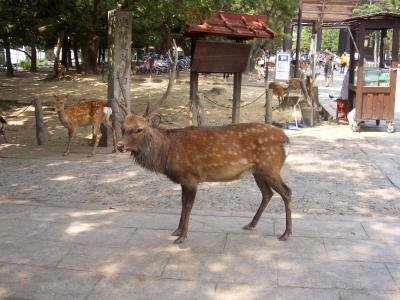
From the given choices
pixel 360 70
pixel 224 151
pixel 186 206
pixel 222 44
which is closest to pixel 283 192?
A: pixel 224 151

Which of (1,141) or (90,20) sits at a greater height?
(90,20)

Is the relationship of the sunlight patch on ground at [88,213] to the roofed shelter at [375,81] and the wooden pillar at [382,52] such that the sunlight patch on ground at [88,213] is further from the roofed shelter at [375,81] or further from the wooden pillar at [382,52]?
the wooden pillar at [382,52]

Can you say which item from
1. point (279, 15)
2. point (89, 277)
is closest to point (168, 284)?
point (89, 277)

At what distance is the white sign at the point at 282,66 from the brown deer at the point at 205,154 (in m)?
11.2

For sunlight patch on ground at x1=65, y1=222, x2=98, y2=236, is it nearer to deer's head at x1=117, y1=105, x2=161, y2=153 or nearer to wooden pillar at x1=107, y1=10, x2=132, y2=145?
deer's head at x1=117, y1=105, x2=161, y2=153

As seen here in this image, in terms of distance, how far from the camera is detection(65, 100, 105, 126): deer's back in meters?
9.16

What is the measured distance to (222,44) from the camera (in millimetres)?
10508

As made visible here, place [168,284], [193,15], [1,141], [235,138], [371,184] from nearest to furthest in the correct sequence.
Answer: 1. [168,284]
2. [235,138]
3. [371,184]
4. [193,15]
5. [1,141]

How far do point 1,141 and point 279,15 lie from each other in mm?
18170

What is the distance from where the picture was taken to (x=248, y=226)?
5109mm

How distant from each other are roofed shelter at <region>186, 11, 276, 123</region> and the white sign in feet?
14.6

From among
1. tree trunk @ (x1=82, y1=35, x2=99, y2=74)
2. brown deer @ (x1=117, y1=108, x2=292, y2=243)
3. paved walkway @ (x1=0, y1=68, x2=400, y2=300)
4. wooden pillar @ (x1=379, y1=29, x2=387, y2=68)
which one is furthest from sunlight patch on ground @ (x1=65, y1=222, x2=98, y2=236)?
tree trunk @ (x1=82, y1=35, x2=99, y2=74)

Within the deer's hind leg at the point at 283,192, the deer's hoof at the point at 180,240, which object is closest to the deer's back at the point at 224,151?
the deer's hind leg at the point at 283,192

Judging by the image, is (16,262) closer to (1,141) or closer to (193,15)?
(193,15)
